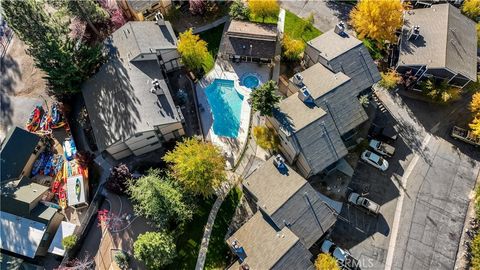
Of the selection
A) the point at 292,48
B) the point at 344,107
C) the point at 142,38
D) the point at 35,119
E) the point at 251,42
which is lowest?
the point at 344,107

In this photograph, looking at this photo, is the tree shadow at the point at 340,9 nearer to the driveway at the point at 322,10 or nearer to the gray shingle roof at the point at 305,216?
the driveway at the point at 322,10

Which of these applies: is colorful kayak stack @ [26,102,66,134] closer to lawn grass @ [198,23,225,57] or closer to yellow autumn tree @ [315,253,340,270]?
lawn grass @ [198,23,225,57]

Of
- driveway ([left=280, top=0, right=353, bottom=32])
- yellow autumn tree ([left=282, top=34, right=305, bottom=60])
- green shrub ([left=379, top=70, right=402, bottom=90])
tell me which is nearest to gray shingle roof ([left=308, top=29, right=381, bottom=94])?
green shrub ([left=379, top=70, right=402, bottom=90])

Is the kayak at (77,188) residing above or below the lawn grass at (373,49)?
above

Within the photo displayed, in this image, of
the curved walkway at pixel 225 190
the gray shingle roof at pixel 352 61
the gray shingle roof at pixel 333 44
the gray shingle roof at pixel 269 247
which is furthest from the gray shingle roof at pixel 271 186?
the gray shingle roof at pixel 333 44

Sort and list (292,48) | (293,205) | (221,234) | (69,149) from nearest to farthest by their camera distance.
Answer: (293,205), (221,234), (69,149), (292,48)

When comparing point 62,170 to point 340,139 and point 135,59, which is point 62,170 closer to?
point 135,59

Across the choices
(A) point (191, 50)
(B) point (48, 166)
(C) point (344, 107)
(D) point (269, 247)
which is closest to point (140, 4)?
(A) point (191, 50)

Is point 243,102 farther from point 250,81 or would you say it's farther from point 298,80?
point 298,80
